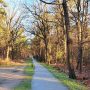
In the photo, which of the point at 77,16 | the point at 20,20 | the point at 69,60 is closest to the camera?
the point at 69,60

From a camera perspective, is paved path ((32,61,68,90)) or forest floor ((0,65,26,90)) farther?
forest floor ((0,65,26,90))

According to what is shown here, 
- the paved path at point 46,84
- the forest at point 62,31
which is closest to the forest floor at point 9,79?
the paved path at point 46,84

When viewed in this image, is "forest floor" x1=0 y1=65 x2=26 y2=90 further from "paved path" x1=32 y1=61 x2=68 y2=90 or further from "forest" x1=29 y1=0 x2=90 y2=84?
"forest" x1=29 y1=0 x2=90 y2=84

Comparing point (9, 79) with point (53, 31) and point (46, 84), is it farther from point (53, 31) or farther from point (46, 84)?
point (53, 31)

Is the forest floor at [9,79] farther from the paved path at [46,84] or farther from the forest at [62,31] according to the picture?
the forest at [62,31]

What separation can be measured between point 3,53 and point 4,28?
667 inches

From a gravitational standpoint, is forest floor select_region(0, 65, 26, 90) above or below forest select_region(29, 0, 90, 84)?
below

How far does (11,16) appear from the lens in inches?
3634

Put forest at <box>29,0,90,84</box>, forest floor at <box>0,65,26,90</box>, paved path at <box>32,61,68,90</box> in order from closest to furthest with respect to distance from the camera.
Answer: paved path at <box>32,61,68,90</box> < forest floor at <box>0,65,26,90</box> < forest at <box>29,0,90,84</box>

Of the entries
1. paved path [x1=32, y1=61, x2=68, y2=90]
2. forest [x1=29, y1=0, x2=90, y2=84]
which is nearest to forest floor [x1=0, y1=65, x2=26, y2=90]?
paved path [x1=32, y1=61, x2=68, y2=90]

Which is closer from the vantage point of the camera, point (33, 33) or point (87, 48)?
point (87, 48)

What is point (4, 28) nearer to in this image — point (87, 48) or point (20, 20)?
point (20, 20)

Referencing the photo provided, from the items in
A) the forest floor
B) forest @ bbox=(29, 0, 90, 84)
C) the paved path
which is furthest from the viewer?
forest @ bbox=(29, 0, 90, 84)

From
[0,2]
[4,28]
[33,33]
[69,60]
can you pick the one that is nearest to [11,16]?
[4,28]
